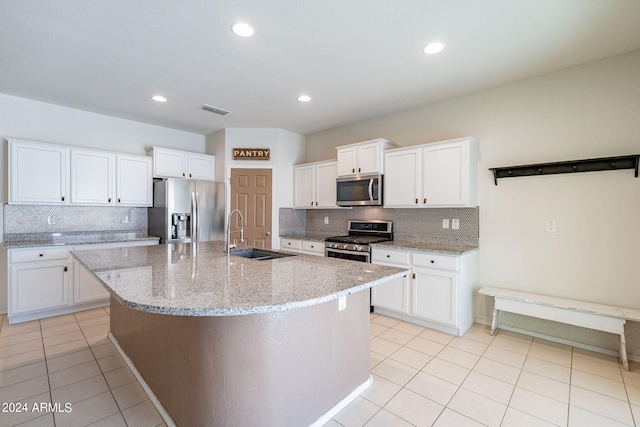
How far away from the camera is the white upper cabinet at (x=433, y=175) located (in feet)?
10.3

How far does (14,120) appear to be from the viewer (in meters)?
3.56

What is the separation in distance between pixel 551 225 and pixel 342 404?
2613 mm

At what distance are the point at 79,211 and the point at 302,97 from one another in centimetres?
340

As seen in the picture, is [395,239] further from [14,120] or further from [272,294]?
[14,120]

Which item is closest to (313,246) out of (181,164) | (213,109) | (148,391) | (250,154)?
(250,154)

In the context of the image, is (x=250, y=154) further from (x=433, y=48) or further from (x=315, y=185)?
(x=433, y=48)

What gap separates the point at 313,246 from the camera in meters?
4.24

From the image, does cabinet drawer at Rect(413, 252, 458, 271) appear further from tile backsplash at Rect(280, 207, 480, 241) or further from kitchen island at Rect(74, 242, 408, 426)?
kitchen island at Rect(74, 242, 408, 426)

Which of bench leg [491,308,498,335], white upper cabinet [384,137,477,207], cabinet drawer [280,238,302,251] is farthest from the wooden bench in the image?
cabinet drawer [280,238,302,251]

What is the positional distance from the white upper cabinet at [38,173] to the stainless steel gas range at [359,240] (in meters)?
3.40

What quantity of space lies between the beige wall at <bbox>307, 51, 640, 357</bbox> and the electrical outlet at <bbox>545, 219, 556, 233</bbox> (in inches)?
1.2

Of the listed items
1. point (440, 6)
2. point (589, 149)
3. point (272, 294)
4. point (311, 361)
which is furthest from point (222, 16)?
point (589, 149)

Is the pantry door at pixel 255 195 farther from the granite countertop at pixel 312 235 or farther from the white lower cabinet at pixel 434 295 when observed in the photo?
the white lower cabinet at pixel 434 295

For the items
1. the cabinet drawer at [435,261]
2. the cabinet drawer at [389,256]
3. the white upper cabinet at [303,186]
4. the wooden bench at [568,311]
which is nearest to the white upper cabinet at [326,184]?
the white upper cabinet at [303,186]
